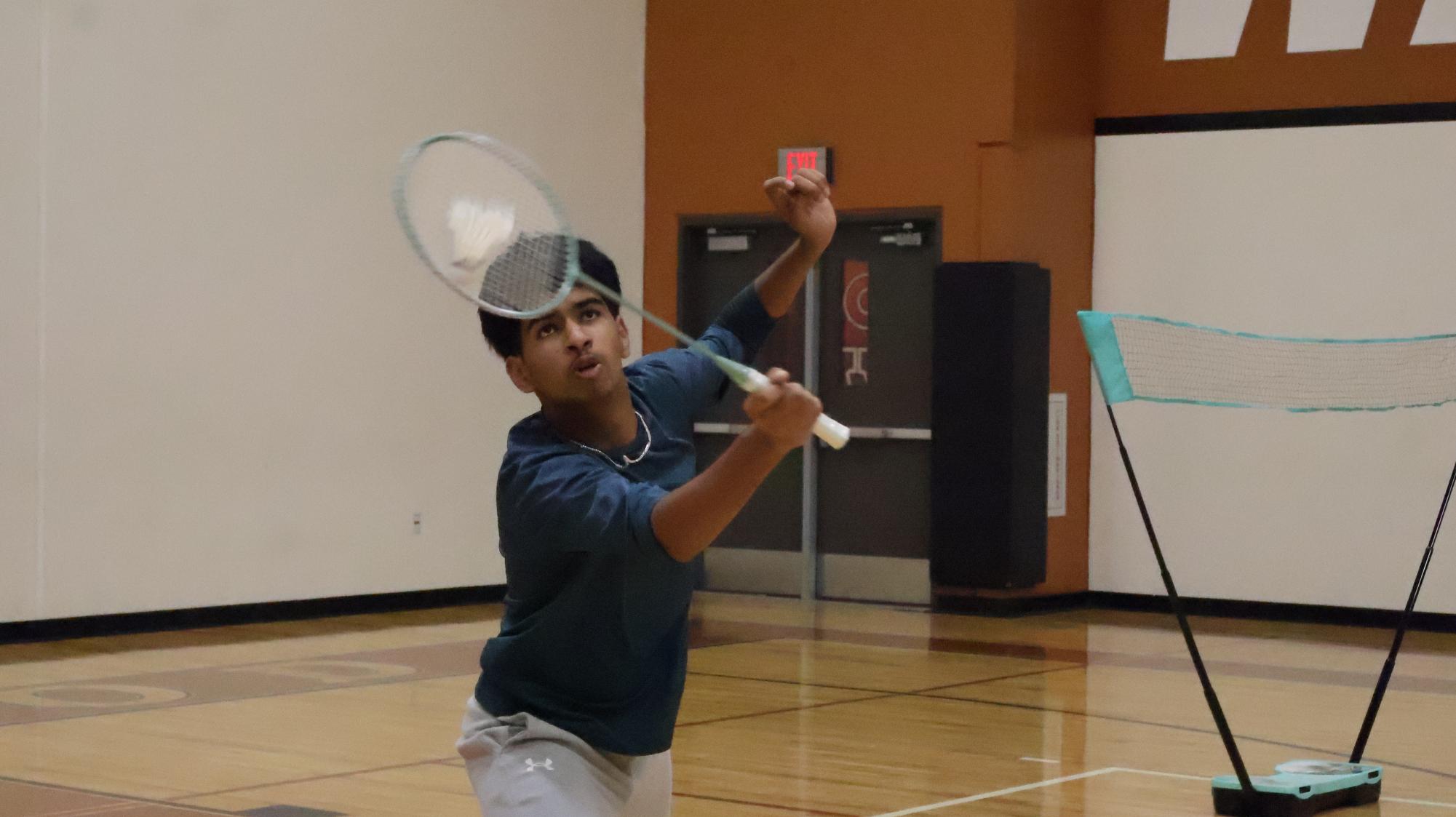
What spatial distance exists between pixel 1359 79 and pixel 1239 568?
3363 millimetres

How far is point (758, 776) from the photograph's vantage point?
704 centimetres

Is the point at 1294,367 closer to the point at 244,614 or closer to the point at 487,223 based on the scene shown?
the point at 244,614

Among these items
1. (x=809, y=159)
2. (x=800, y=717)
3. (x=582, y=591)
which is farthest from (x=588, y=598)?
(x=809, y=159)

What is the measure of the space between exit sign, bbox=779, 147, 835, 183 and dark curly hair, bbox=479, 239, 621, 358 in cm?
986

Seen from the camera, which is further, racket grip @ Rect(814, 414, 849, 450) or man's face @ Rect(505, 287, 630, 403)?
man's face @ Rect(505, 287, 630, 403)

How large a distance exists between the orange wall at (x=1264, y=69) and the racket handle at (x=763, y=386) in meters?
10.5

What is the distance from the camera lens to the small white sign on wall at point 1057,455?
13.2 metres

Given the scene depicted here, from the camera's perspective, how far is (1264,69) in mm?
12852

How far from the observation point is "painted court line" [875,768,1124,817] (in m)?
6.39

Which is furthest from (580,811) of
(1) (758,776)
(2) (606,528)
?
(1) (758,776)

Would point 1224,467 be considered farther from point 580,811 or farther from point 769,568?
point 580,811

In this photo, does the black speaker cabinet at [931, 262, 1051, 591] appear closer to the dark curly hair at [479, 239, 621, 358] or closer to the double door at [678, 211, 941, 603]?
the double door at [678, 211, 941, 603]

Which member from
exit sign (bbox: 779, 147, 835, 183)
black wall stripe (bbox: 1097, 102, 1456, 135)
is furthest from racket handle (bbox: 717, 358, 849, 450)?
exit sign (bbox: 779, 147, 835, 183)

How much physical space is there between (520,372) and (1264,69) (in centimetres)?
1038
